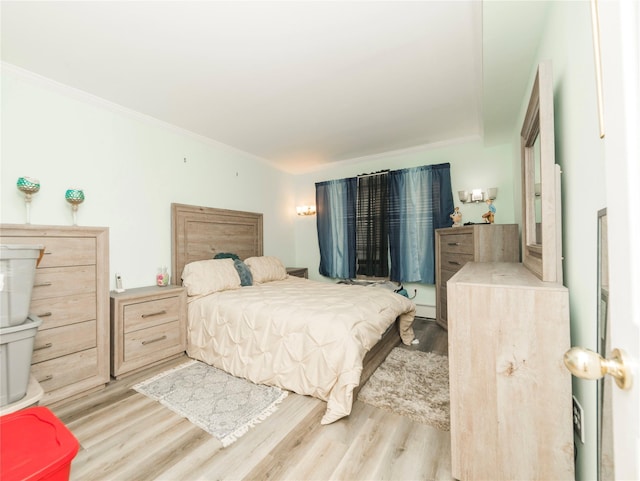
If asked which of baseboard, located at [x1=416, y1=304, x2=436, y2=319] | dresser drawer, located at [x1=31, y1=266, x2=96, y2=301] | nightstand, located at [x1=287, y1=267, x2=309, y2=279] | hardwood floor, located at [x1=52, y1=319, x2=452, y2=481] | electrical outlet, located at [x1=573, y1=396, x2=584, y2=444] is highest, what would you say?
dresser drawer, located at [x1=31, y1=266, x2=96, y2=301]

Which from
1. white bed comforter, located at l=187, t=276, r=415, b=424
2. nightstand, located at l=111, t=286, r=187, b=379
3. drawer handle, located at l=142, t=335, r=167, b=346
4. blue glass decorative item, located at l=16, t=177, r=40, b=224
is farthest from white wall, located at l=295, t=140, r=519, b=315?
blue glass decorative item, located at l=16, t=177, r=40, b=224

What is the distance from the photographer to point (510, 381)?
3.77 ft

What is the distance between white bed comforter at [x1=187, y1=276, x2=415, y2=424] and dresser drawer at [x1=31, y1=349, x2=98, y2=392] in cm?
78

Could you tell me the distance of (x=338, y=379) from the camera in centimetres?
185

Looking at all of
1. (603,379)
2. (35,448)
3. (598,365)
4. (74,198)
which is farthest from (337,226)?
(598,365)

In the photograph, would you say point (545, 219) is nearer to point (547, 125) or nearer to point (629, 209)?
point (547, 125)

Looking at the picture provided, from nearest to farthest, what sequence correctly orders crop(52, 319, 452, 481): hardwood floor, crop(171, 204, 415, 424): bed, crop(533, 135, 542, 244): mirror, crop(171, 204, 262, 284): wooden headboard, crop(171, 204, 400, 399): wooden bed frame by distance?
1. crop(52, 319, 452, 481): hardwood floor
2. crop(533, 135, 542, 244): mirror
3. crop(171, 204, 415, 424): bed
4. crop(171, 204, 400, 399): wooden bed frame
5. crop(171, 204, 262, 284): wooden headboard

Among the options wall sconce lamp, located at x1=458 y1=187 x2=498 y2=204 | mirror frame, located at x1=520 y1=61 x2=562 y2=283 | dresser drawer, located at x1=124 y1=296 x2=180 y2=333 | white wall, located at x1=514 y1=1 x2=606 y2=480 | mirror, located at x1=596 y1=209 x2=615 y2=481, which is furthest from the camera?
wall sconce lamp, located at x1=458 y1=187 x2=498 y2=204

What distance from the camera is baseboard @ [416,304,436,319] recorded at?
13.0 ft

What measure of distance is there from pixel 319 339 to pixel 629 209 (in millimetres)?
1804

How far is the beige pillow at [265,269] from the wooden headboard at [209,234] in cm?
32

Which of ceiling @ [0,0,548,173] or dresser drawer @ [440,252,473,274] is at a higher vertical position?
ceiling @ [0,0,548,173]

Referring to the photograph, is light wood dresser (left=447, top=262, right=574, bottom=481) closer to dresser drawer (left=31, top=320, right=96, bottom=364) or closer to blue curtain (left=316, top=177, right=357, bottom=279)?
dresser drawer (left=31, top=320, right=96, bottom=364)

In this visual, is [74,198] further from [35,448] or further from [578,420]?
[578,420]
